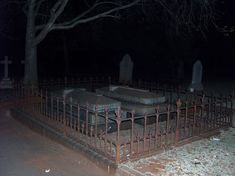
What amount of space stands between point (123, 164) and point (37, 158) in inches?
72.8

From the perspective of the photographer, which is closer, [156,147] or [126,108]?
[156,147]

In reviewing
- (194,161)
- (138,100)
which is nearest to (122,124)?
(138,100)

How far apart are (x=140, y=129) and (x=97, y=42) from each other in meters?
13.7

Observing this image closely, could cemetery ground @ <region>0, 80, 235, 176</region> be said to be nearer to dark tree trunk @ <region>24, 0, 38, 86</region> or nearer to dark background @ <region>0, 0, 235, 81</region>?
dark tree trunk @ <region>24, 0, 38, 86</region>

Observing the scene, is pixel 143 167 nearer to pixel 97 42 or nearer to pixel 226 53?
pixel 97 42

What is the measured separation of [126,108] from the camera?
9016 millimetres

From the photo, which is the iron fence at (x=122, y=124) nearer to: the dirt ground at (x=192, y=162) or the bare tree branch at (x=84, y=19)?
the dirt ground at (x=192, y=162)

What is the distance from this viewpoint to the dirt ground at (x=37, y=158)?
20.0 ft

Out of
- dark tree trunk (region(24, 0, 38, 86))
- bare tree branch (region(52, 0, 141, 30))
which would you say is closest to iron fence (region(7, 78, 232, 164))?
dark tree trunk (region(24, 0, 38, 86))

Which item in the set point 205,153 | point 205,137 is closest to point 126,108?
point 205,137

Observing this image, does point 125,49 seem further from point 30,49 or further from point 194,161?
point 194,161

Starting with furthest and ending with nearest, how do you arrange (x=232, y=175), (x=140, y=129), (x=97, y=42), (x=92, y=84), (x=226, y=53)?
(x=226, y=53) < (x=97, y=42) < (x=92, y=84) < (x=140, y=129) < (x=232, y=175)

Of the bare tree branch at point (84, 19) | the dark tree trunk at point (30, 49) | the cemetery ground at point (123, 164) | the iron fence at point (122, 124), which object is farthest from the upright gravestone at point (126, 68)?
the cemetery ground at point (123, 164)

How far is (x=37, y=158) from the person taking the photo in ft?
22.2
